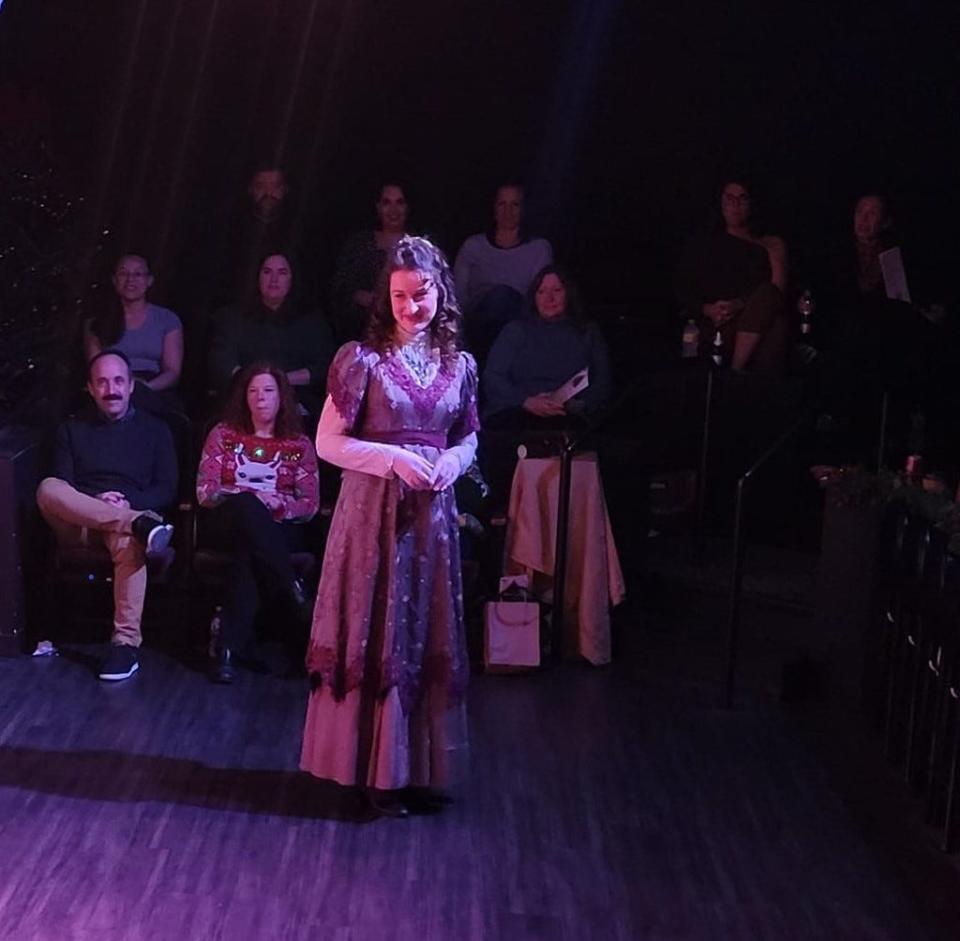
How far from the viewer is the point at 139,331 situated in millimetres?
6645

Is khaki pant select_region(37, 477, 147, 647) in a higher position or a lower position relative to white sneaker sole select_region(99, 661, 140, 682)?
higher

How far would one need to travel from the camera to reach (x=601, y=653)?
578 cm

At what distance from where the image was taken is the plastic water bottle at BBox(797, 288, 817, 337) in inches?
272

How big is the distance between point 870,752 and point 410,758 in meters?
1.58

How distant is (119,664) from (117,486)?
2.41 ft

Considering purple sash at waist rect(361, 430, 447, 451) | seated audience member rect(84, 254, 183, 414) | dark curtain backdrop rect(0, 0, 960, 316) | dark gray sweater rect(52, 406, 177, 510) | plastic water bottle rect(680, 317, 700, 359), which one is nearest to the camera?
purple sash at waist rect(361, 430, 447, 451)

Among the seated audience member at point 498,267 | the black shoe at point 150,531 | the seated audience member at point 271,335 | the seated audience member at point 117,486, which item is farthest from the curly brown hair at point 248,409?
the seated audience member at point 498,267

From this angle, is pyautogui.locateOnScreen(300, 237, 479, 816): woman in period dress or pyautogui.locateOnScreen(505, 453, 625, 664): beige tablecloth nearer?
pyautogui.locateOnScreen(300, 237, 479, 816): woman in period dress

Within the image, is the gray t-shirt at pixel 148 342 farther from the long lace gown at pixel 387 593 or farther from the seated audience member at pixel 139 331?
the long lace gown at pixel 387 593

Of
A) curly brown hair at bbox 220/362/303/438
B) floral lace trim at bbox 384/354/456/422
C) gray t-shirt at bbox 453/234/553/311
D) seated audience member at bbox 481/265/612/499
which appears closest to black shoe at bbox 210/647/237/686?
curly brown hair at bbox 220/362/303/438

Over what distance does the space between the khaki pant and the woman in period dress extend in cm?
170

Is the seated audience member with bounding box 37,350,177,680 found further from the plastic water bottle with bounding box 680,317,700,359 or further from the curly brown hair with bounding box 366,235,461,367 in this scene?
the plastic water bottle with bounding box 680,317,700,359

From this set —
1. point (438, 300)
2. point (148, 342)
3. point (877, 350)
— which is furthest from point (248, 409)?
point (877, 350)

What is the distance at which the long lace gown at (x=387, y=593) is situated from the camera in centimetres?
416
